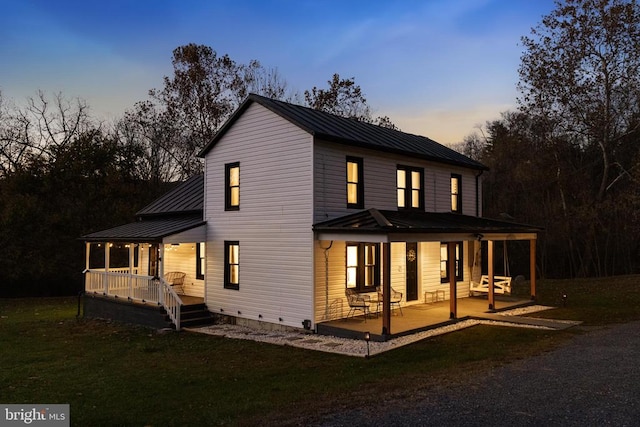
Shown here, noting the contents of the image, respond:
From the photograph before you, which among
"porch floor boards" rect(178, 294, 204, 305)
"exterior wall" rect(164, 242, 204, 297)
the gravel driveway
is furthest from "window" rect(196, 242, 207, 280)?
the gravel driveway

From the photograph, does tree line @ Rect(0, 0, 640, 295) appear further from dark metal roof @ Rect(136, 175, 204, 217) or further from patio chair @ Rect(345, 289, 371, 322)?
patio chair @ Rect(345, 289, 371, 322)

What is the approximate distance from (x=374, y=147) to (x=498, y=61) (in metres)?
14.5

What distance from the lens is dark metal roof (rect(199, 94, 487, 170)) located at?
13273 mm

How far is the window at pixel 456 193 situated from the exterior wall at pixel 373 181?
0.23 meters

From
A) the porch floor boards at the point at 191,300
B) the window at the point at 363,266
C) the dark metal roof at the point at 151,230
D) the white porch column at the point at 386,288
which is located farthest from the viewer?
the porch floor boards at the point at 191,300

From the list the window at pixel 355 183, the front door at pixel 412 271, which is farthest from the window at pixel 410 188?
the window at pixel 355 183

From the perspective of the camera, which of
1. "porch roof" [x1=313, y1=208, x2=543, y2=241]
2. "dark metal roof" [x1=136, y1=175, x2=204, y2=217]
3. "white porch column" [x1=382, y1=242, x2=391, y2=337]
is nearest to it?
"white porch column" [x1=382, y1=242, x2=391, y2=337]

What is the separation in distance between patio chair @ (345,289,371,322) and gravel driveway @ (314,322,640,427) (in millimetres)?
5154

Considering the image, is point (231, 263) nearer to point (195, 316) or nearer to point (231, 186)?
point (195, 316)

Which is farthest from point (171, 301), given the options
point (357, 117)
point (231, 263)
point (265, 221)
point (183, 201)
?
point (357, 117)

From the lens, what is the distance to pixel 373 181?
1454 centimetres

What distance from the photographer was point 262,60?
31.4 m

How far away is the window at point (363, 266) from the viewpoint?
45.3 feet

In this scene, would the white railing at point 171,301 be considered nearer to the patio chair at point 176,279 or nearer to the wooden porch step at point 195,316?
the wooden porch step at point 195,316
